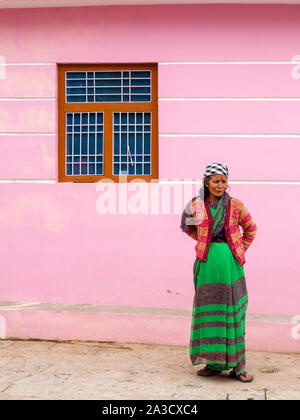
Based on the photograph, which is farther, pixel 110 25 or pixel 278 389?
pixel 110 25

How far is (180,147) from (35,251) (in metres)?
1.87

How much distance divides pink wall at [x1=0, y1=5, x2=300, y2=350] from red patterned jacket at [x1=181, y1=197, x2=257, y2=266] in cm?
131

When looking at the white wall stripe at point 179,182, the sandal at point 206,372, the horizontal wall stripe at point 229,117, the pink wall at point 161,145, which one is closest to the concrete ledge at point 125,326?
the pink wall at point 161,145

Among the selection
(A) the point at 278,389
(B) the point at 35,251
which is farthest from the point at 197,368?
(B) the point at 35,251

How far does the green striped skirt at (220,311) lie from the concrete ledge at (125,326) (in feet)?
3.03

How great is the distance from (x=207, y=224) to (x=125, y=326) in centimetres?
158

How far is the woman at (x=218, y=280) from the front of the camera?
13.1 feet

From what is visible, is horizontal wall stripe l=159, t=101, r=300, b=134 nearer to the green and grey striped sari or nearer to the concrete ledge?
the green and grey striped sari

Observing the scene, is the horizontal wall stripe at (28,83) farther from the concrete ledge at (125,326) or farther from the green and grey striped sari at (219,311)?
the green and grey striped sari at (219,311)

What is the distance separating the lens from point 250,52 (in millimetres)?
5449

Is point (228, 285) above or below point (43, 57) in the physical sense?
below

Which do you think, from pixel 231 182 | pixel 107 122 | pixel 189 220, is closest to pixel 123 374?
pixel 189 220
